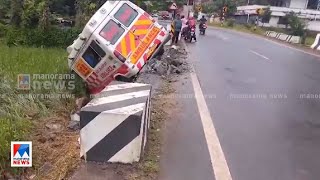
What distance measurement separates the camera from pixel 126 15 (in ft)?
30.8

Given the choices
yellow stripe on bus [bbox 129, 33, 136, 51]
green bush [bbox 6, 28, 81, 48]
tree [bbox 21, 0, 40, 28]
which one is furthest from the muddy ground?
tree [bbox 21, 0, 40, 28]

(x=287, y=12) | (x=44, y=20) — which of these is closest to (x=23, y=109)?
(x=44, y=20)

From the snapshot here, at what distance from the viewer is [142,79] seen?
970 cm

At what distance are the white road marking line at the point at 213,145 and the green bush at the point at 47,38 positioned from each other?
13.7 metres

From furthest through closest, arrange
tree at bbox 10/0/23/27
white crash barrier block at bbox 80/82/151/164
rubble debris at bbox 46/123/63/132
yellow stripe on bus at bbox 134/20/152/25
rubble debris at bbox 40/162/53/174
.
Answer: tree at bbox 10/0/23/27 → yellow stripe on bus at bbox 134/20/152/25 → rubble debris at bbox 46/123/63/132 → rubble debris at bbox 40/162/53/174 → white crash barrier block at bbox 80/82/151/164

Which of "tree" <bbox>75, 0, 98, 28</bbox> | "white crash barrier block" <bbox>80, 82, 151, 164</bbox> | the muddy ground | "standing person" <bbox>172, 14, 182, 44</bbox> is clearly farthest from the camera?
"tree" <bbox>75, 0, 98, 28</bbox>

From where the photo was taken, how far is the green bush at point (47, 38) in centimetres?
2020

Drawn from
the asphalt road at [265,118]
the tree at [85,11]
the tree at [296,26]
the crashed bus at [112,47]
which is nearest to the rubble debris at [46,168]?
the asphalt road at [265,118]

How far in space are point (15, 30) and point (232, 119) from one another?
17.3 metres

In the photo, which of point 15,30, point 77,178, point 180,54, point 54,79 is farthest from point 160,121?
point 15,30

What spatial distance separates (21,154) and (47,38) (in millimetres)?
17225

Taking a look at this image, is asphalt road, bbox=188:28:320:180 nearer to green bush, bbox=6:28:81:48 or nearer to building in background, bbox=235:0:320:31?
green bush, bbox=6:28:81:48

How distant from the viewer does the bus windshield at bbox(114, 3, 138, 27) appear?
9.20 m

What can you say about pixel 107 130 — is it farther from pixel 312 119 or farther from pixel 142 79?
pixel 142 79
